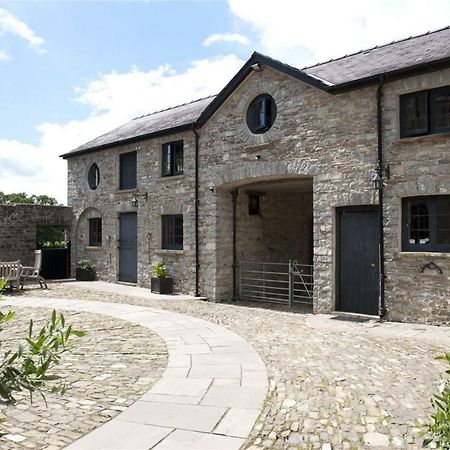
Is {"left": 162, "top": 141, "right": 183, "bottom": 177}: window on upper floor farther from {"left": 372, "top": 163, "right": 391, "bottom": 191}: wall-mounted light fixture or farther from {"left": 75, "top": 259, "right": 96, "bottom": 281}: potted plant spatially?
{"left": 372, "top": 163, "right": 391, "bottom": 191}: wall-mounted light fixture

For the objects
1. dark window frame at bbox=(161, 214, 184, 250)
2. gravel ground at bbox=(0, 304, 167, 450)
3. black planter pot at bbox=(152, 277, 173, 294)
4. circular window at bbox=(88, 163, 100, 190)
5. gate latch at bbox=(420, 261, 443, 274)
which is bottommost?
gravel ground at bbox=(0, 304, 167, 450)

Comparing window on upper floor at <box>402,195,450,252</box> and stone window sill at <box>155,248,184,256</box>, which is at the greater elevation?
window on upper floor at <box>402,195,450,252</box>

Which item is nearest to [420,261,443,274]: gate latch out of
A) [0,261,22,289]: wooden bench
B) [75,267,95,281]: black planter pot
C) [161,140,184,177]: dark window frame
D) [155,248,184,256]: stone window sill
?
[155,248,184,256]: stone window sill

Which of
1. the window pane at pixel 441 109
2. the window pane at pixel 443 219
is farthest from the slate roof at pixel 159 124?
the window pane at pixel 443 219

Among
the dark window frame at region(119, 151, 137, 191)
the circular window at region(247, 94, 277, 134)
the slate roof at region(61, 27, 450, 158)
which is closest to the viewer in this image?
the slate roof at region(61, 27, 450, 158)

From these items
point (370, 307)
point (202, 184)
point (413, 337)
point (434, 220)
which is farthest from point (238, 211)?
Result: point (413, 337)

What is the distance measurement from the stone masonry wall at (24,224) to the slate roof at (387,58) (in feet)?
39.2

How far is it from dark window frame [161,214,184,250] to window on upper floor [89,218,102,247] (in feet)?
14.6

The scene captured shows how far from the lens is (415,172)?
8555mm

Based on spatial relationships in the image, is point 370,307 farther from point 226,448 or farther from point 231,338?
point 226,448

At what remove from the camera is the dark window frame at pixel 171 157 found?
45.0ft

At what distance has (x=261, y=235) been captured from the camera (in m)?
13.6

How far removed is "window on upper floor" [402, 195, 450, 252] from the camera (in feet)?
27.2

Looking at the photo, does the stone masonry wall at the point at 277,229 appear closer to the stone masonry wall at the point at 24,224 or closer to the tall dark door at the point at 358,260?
the tall dark door at the point at 358,260
